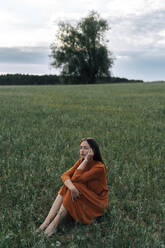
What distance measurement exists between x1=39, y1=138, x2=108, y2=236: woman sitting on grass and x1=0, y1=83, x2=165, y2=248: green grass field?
0.58 ft

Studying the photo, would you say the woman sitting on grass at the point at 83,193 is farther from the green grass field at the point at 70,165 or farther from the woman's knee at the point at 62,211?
the green grass field at the point at 70,165

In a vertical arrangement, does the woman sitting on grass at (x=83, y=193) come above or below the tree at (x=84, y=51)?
below

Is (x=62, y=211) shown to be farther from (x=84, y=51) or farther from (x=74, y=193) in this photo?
(x=84, y=51)

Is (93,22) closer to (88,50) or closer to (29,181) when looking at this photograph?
(88,50)

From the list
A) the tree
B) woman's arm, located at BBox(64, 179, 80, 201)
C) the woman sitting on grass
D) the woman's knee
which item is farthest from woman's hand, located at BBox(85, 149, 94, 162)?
the tree

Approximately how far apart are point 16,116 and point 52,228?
972 centimetres

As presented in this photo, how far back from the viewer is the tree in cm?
6825

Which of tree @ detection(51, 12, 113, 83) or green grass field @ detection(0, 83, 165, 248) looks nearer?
green grass field @ detection(0, 83, 165, 248)

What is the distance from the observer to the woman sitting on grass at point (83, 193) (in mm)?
4090

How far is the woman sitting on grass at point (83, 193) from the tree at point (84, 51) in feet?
214

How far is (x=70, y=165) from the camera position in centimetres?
674

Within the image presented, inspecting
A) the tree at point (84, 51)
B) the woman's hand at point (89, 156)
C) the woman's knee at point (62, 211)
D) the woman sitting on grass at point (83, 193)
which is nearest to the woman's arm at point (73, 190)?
the woman sitting on grass at point (83, 193)

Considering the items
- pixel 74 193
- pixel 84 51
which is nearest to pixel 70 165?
pixel 74 193

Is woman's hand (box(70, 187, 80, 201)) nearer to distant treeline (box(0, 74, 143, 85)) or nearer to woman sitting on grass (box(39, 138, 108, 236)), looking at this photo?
woman sitting on grass (box(39, 138, 108, 236))
